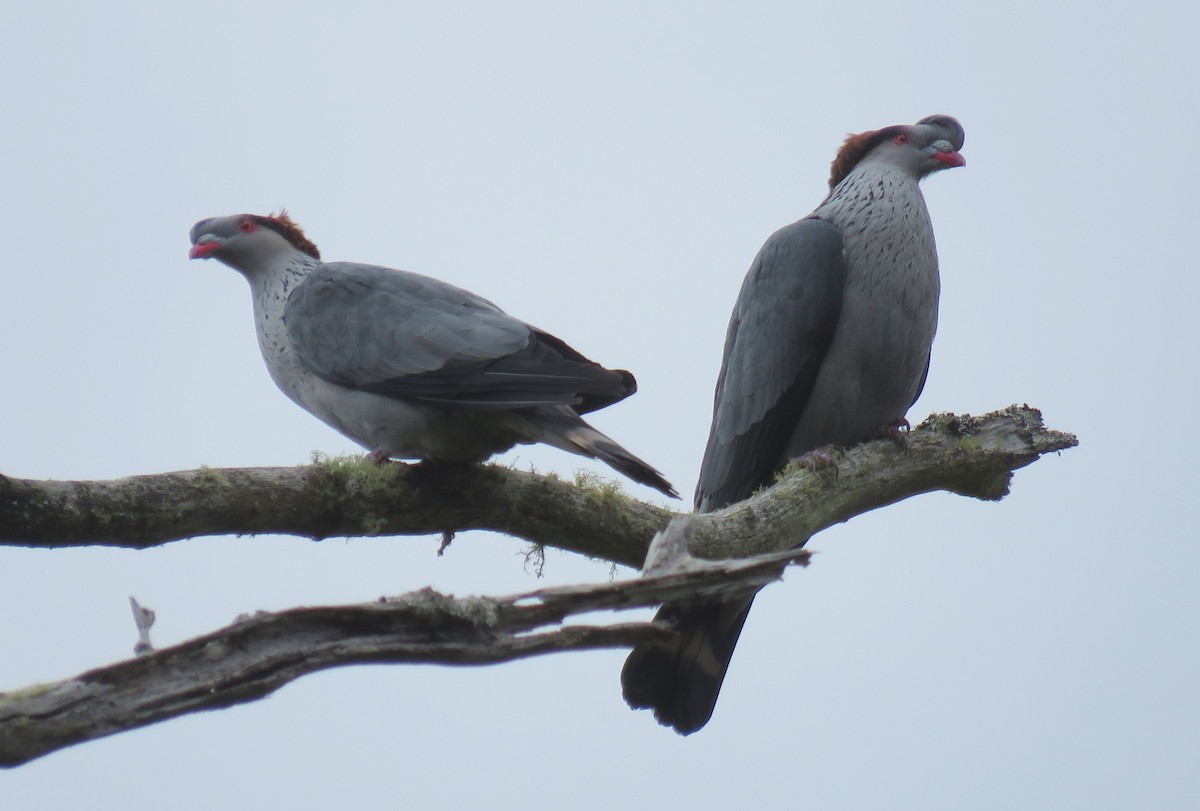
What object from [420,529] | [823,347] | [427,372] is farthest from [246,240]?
[823,347]

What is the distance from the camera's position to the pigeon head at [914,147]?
6.46 metres

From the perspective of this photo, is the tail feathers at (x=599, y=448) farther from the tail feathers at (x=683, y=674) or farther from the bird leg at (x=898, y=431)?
the bird leg at (x=898, y=431)

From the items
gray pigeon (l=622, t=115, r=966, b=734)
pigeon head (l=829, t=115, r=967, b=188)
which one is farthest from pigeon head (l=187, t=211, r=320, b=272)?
pigeon head (l=829, t=115, r=967, b=188)

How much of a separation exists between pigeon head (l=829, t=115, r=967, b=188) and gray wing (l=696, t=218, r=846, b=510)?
0.81 meters

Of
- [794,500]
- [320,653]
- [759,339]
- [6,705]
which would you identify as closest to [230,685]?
[320,653]

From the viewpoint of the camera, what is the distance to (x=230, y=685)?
302 centimetres

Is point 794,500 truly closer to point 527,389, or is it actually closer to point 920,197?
point 527,389

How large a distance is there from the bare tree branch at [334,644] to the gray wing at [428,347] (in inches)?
53.1

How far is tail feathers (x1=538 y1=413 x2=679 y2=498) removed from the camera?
4.36 meters

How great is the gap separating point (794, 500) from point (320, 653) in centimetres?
233

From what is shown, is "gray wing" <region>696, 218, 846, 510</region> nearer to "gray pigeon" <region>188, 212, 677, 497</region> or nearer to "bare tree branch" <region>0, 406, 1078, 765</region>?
"bare tree branch" <region>0, 406, 1078, 765</region>

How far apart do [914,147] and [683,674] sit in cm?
301

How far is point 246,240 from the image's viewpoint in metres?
6.10

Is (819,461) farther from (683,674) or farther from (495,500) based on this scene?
(495,500)
